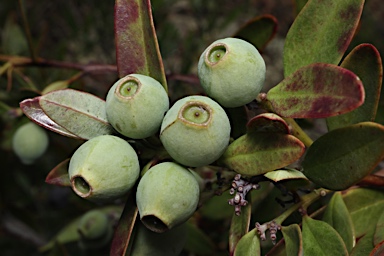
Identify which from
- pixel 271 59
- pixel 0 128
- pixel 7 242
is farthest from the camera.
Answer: pixel 271 59

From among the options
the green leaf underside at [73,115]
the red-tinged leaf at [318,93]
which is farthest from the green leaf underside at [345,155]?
the green leaf underside at [73,115]

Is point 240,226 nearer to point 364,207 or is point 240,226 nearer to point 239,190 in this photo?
point 239,190

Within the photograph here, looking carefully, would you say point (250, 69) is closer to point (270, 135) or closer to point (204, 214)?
point (270, 135)

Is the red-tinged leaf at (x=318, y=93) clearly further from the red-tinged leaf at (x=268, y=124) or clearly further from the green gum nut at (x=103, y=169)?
the green gum nut at (x=103, y=169)

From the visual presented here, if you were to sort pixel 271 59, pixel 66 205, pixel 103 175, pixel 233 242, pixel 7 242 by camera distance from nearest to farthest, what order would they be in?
1. pixel 103 175
2. pixel 233 242
3. pixel 7 242
4. pixel 66 205
5. pixel 271 59

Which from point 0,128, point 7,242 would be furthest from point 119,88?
point 7,242

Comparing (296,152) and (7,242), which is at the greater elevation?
(296,152)
